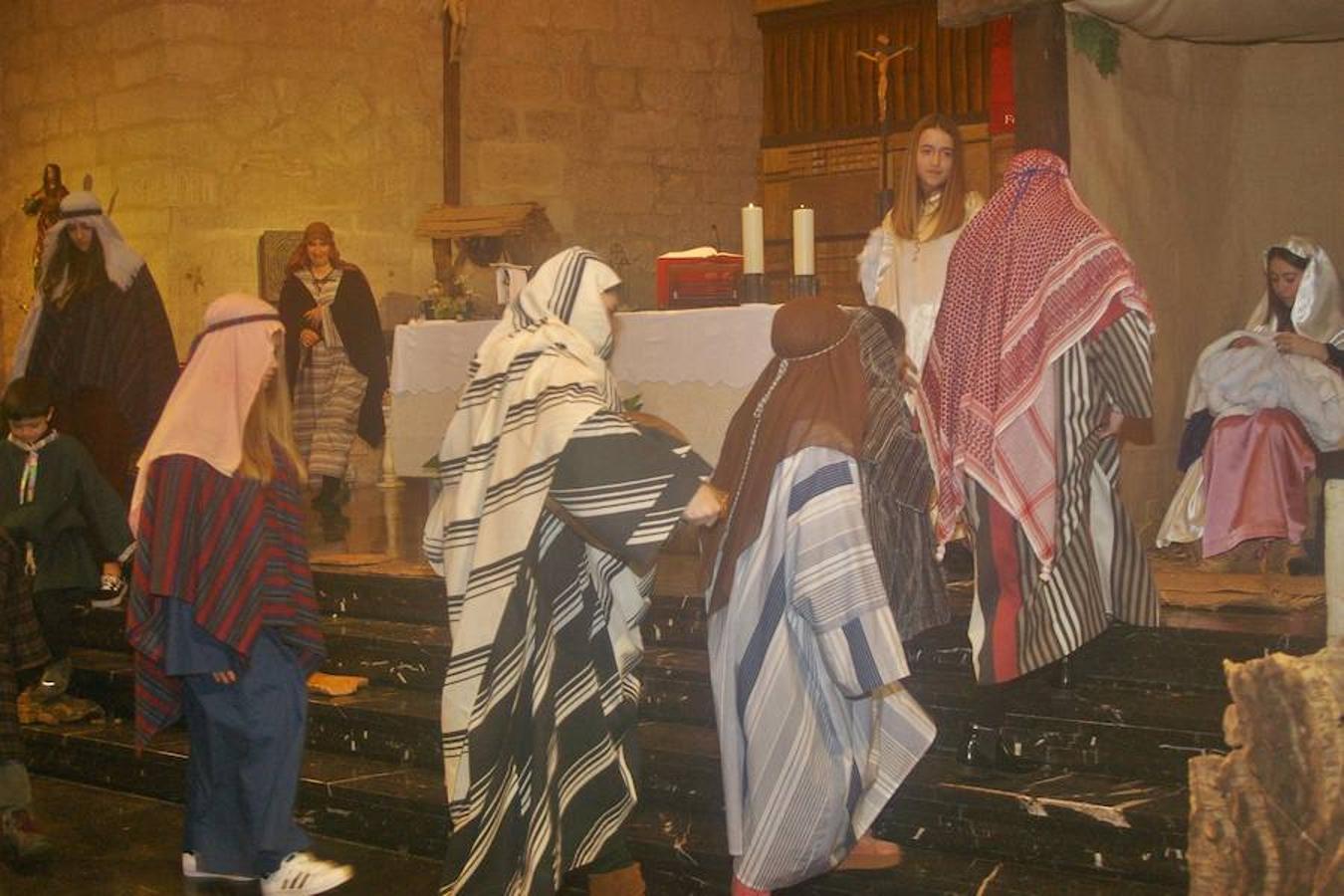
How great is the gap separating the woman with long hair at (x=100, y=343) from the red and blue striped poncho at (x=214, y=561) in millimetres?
2930

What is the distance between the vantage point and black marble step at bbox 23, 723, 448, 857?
519 cm

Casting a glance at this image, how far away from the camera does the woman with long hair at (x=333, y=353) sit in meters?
8.88

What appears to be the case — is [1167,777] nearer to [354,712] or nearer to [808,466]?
[808,466]

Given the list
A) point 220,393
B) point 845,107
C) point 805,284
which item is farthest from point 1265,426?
point 845,107

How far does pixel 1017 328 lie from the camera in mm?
4500

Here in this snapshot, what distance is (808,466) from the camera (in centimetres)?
400

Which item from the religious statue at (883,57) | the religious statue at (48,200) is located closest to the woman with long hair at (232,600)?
A: the religious statue at (883,57)

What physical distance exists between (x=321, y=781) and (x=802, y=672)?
6.67 ft

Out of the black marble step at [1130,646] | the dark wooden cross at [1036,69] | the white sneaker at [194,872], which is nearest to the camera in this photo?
the white sneaker at [194,872]

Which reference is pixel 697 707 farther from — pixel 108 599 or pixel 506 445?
pixel 108 599

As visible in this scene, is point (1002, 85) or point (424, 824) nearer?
point (424, 824)

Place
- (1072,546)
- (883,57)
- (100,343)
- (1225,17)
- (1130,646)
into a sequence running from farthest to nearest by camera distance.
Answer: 1. (883,57)
2. (100,343)
3. (1225,17)
4. (1130,646)
5. (1072,546)

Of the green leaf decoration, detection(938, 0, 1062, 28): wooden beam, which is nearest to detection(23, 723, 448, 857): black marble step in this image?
detection(938, 0, 1062, 28): wooden beam

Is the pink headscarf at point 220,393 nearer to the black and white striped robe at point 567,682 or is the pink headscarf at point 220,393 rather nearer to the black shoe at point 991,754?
the black and white striped robe at point 567,682
